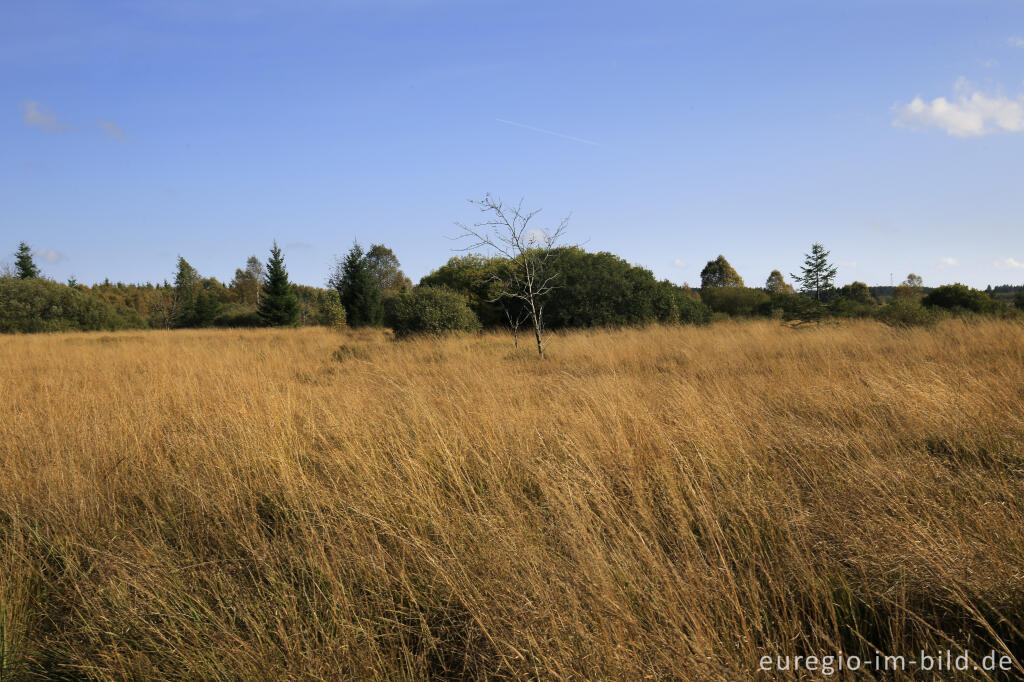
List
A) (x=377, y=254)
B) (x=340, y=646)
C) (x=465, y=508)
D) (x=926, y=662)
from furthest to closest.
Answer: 1. (x=377, y=254)
2. (x=465, y=508)
3. (x=340, y=646)
4. (x=926, y=662)

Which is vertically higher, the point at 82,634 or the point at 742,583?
the point at 742,583

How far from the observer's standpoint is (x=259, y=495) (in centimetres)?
329

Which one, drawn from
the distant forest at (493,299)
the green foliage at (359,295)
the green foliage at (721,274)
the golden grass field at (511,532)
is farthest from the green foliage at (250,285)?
the golden grass field at (511,532)

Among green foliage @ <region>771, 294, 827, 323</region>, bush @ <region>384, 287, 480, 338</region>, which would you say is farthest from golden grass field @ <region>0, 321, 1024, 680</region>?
green foliage @ <region>771, 294, 827, 323</region>

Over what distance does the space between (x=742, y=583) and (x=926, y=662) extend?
57 centimetres

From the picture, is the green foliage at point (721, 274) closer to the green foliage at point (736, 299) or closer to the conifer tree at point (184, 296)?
the green foliage at point (736, 299)

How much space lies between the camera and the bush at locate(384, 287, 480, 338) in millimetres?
14891

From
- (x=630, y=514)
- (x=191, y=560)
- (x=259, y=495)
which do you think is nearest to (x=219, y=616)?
(x=191, y=560)

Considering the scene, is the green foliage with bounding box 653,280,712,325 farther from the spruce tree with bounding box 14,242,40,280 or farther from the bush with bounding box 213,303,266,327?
the spruce tree with bounding box 14,242,40,280

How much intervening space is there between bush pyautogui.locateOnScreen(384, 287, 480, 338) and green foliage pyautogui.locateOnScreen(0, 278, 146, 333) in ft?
89.2

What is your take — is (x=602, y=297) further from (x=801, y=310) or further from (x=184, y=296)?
(x=184, y=296)

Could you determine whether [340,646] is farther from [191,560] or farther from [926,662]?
[926,662]

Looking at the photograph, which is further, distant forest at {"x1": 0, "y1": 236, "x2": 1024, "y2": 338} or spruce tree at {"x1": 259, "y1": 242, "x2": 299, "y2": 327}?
spruce tree at {"x1": 259, "y1": 242, "x2": 299, "y2": 327}

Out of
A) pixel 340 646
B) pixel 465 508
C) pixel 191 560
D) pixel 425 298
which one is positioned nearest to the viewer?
pixel 340 646
